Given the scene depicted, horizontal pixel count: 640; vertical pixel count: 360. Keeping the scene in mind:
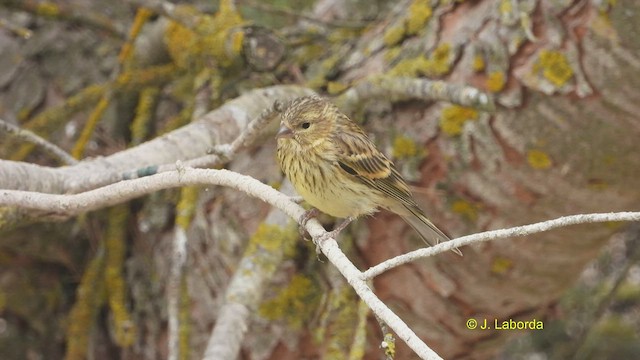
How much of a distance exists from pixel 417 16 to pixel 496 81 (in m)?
0.50

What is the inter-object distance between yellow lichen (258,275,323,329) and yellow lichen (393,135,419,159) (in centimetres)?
61

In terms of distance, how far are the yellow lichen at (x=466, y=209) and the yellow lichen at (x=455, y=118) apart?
0.26 metres

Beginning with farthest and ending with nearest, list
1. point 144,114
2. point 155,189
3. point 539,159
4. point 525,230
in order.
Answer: point 144,114, point 539,159, point 155,189, point 525,230

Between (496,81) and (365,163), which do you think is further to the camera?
(365,163)

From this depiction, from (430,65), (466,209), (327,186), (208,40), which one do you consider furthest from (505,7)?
(208,40)

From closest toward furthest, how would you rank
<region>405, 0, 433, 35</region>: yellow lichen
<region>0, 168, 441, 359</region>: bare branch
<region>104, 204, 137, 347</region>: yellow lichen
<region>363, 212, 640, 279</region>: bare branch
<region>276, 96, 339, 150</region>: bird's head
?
1. <region>363, 212, 640, 279</region>: bare branch
2. <region>0, 168, 441, 359</region>: bare branch
3. <region>276, 96, 339, 150</region>: bird's head
4. <region>405, 0, 433, 35</region>: yellow lichen
5. <region>104, 204, 137, 347</region>: yellow lichen

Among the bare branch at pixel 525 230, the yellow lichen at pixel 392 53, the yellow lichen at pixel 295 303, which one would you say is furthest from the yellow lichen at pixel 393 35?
the bare branch at pixel 525 230

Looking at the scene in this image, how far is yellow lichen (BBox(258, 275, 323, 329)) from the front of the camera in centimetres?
322

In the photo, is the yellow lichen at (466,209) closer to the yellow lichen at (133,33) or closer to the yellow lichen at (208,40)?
the yellow lichen at (208,40)

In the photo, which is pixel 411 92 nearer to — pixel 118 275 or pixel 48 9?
pixel 118 275

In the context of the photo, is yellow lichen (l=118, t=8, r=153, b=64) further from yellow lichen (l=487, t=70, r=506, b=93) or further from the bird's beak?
yellow lichen (l=487, t=70, r=506, b=93)

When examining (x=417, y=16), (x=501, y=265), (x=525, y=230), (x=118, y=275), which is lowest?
(x=525, y=230)

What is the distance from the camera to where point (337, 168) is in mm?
3008

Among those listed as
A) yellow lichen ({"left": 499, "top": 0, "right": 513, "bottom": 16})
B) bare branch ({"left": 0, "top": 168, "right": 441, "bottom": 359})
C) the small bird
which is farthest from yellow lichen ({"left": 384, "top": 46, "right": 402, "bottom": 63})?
bare branch ({"left": 0, "top": 168, "right": 441, "bottom": 359})
